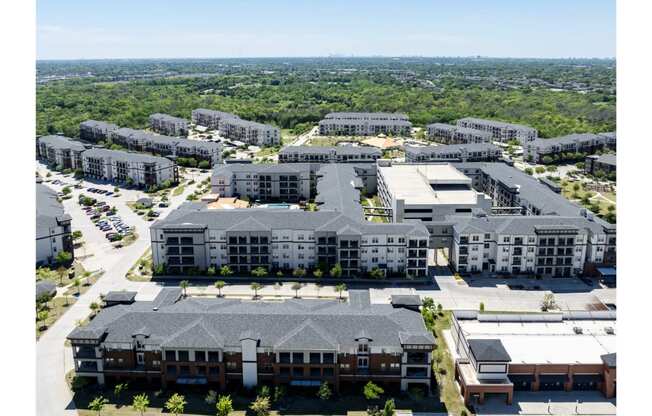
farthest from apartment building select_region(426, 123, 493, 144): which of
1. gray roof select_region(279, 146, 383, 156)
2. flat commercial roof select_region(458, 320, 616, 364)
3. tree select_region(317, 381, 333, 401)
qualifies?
tree select_region(317, 381, 333, 401)

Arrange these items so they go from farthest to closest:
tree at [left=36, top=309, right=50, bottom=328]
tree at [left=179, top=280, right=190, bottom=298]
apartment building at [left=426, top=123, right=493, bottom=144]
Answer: apartment building at [left=426, top=123, right=493, bottom=144], tree at [left=179, top=280, right=190, bottom=298], tree at [left=36, top=309, right=50, bottom=328]

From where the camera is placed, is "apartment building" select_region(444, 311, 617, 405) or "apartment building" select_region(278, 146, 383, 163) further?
"apartment building" select_region(278, 146, 383, 163)

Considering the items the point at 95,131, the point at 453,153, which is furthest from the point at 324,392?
the point at 95,131

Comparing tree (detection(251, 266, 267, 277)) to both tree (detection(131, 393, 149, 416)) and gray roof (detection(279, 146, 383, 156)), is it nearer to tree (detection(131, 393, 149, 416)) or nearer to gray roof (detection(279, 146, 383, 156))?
tree (detection(131, 393, 149, 416))

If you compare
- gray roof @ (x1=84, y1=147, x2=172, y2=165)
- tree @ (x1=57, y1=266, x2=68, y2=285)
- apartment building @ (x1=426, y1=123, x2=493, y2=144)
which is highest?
apartment building @ (x1=426, y1=123, x2=493, y2=144)

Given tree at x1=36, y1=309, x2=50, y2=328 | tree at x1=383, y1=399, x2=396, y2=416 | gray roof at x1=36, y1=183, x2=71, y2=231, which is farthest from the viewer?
gray roof at x1=36, y1=183, x2=71, y2=231

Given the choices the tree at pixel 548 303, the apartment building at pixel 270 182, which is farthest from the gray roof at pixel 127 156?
the tree at pixel 548 303

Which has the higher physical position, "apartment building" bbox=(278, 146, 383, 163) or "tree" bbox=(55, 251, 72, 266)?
"apartment building" bbox=(278, 146, 383, 163)

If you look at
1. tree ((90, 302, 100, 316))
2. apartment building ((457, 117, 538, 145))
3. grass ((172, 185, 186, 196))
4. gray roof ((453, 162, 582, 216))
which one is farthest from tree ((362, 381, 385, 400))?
apartment building ((457, 117, 538, 145))
